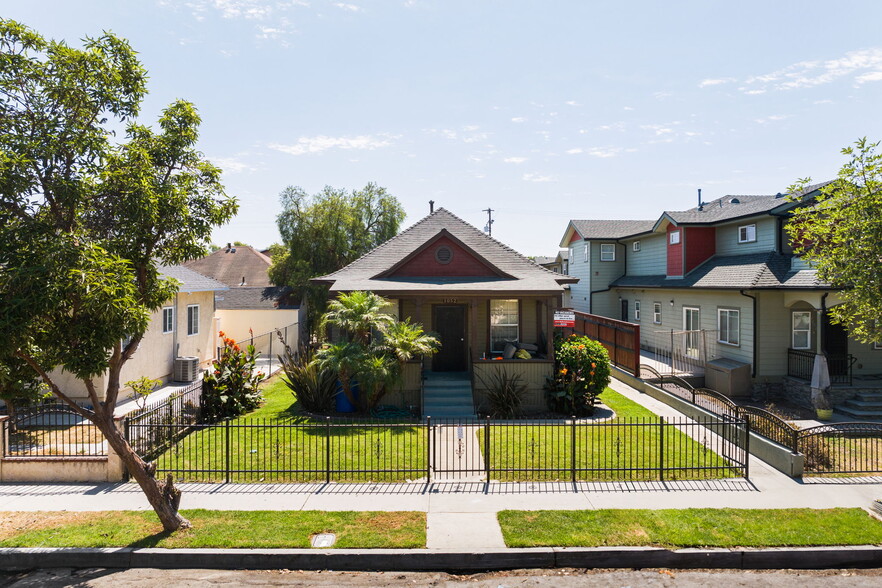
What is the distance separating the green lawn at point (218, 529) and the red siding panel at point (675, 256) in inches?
723

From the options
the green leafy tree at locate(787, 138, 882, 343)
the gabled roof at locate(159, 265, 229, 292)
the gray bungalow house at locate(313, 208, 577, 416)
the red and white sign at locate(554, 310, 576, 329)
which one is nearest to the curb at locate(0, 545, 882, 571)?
the green leafy tree at locate(787, 138, 882, 343)

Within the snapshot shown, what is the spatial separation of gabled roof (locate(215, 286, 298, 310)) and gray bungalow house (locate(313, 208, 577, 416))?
11162mm

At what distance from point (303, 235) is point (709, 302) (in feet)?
74.3

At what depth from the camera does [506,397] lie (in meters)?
14.7

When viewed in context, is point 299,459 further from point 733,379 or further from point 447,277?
point 733,379

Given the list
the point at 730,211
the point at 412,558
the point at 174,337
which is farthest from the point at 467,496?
the point at 730,211

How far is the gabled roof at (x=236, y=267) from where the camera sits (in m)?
40.9

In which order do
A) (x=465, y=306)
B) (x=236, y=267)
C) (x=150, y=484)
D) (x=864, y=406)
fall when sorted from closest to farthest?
(x=150, y=484) → (x=864, y=406) → (x=465, y=306) → (x=236, y=267)

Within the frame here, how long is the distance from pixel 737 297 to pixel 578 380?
759cm

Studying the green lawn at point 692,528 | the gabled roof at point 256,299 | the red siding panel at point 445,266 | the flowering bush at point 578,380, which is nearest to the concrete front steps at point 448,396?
the flowering bush at point 578,380

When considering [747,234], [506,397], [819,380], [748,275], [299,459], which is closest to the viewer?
[299,459]

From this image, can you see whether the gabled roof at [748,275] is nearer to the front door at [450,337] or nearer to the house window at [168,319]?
the front door at [450,337]

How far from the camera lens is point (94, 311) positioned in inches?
249

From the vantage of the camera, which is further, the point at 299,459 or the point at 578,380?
the point at 578,380
